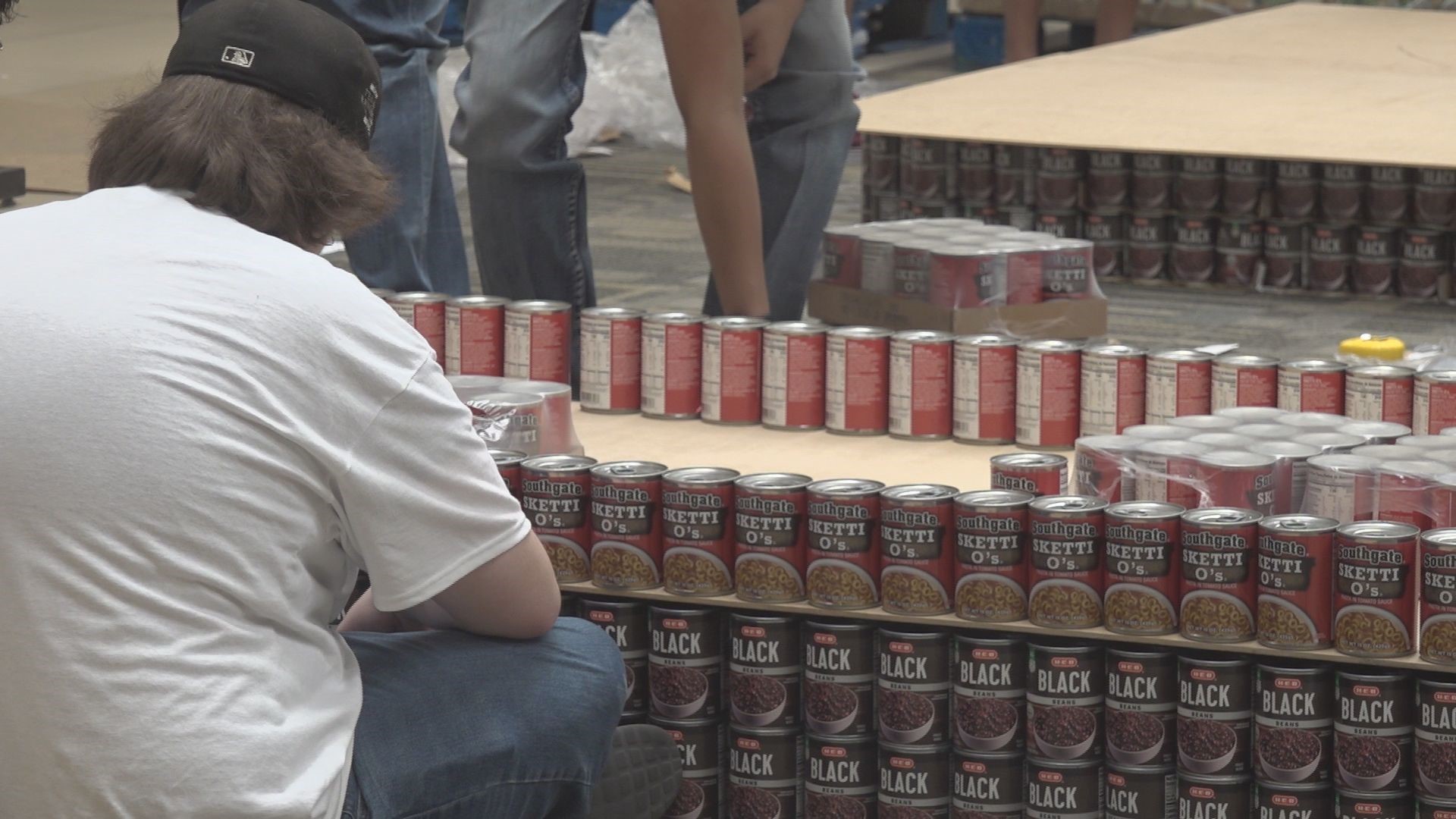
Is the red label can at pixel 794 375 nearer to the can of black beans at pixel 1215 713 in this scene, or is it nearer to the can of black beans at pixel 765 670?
the can of black beans at pixel 765 670

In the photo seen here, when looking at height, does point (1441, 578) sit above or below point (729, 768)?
above

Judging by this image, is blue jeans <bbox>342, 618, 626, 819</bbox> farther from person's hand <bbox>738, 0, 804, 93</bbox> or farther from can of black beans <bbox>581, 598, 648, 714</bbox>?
person's hand <bbox>738, 0, 804, 93</bbox>

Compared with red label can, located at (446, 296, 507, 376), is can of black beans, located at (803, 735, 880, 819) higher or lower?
lower

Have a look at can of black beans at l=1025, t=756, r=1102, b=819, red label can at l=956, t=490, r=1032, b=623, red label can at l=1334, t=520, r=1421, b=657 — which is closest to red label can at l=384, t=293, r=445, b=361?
red label can at l=956, t=490, r=1032, b=623

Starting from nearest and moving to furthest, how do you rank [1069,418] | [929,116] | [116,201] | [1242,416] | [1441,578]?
[116,201]
[1441,578]
[1242,416]
[1069,418]
[929,116]

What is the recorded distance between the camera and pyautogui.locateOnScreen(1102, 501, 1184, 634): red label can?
189cm

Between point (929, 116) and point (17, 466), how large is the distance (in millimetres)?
3661

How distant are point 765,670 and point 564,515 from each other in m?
0.27

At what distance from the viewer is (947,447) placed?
247 centimetres

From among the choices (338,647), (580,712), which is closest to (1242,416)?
(580,712)

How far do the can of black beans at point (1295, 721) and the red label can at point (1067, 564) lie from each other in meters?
0.17

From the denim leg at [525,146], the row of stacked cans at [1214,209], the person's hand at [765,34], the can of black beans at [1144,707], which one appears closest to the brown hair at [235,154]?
the can of black beans at [1144,707]

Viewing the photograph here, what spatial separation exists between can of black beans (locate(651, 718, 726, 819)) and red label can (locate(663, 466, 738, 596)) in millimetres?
137

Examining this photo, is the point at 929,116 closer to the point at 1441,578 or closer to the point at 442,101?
the point at 442,101
